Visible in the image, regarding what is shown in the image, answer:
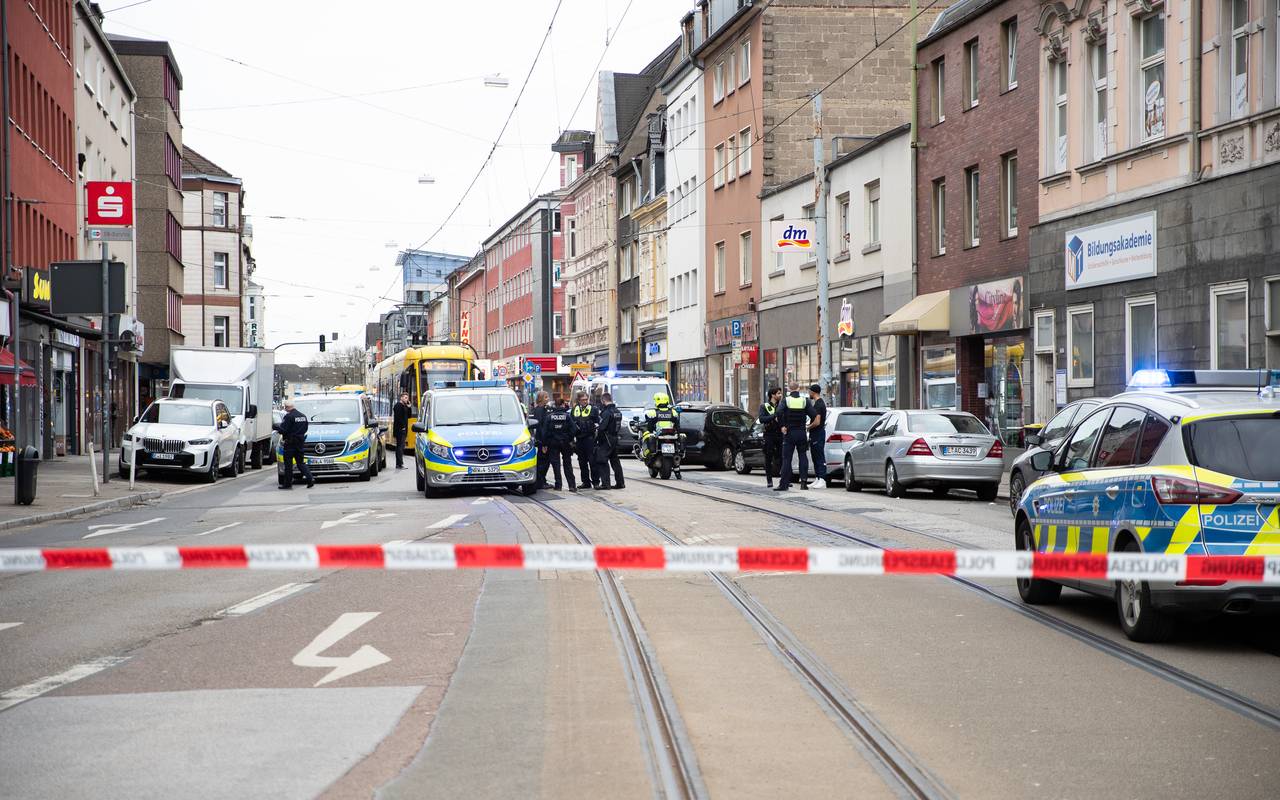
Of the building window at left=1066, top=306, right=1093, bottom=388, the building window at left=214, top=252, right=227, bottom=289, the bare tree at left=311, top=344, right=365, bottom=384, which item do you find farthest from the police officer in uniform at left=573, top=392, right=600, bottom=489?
the bare tree at left=311, top=344, right=365, bottom=384

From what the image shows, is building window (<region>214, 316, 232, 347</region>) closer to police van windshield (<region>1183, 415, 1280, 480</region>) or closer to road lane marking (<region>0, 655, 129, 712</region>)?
road lane marking (<region>0, 655, 129, 712</region>)

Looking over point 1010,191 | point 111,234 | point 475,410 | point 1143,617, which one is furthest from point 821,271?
point 1143,617

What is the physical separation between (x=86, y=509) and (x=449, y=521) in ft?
23.4

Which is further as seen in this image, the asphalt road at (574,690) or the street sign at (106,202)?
the street sign at (106,202)

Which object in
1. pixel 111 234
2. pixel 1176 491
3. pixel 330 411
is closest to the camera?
pixel 1176 491

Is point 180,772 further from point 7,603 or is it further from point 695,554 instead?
point 7,603

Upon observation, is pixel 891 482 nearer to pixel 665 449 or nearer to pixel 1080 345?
pixel 1080 345

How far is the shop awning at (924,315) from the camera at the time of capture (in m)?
34.0

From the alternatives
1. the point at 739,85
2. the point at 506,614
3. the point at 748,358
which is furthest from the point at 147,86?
the point at 506,614

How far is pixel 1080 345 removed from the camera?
27797 millimetres

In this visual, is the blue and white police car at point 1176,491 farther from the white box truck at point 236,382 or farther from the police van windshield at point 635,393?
the police van windshield at point 635,393

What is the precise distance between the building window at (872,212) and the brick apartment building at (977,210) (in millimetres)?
3193

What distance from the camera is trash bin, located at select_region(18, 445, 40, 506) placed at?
74.1ft

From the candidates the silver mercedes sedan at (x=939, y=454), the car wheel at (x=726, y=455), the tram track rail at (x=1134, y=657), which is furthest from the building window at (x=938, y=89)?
the tram track rail at (x=1134, y=657)
